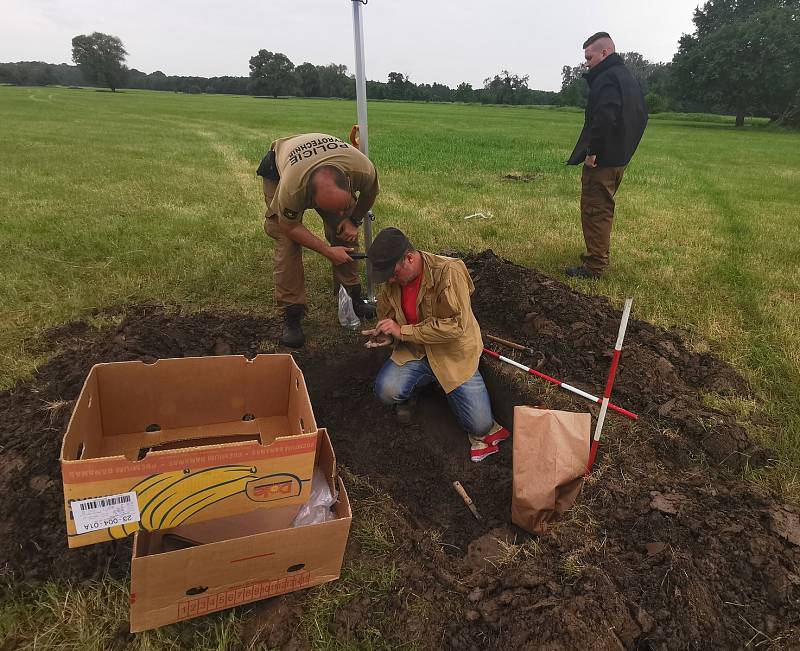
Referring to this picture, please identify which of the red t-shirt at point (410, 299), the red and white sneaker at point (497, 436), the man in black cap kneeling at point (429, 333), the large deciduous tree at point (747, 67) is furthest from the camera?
the large deciduous tree at point (747, 67)

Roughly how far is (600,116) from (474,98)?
7948 centimetres

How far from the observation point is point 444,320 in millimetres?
3195

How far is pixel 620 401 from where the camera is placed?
3.39 metres

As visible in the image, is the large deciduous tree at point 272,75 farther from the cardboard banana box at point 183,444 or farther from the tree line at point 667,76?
the cardboard banana box at point 183,444

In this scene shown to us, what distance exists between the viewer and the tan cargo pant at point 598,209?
5164mm

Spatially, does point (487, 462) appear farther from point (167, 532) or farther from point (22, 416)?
point (22, 416)

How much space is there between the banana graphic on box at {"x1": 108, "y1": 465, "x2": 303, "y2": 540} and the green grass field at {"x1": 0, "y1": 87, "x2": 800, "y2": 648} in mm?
674

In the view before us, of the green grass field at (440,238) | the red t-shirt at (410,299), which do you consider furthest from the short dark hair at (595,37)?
the red t-shirt at (410,299)

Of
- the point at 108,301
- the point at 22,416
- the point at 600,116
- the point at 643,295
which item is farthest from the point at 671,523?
the point at 108,301

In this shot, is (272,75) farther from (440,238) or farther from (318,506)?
(318,506)

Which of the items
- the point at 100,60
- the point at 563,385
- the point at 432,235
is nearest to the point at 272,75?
the point at 100,60

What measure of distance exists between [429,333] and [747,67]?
45.2 metres

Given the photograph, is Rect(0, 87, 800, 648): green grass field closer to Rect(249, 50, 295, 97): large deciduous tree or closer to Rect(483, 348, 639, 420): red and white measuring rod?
Rect(483, 348, 639, 420): red and white measuring rod

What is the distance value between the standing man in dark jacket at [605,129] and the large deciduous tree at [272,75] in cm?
8932
